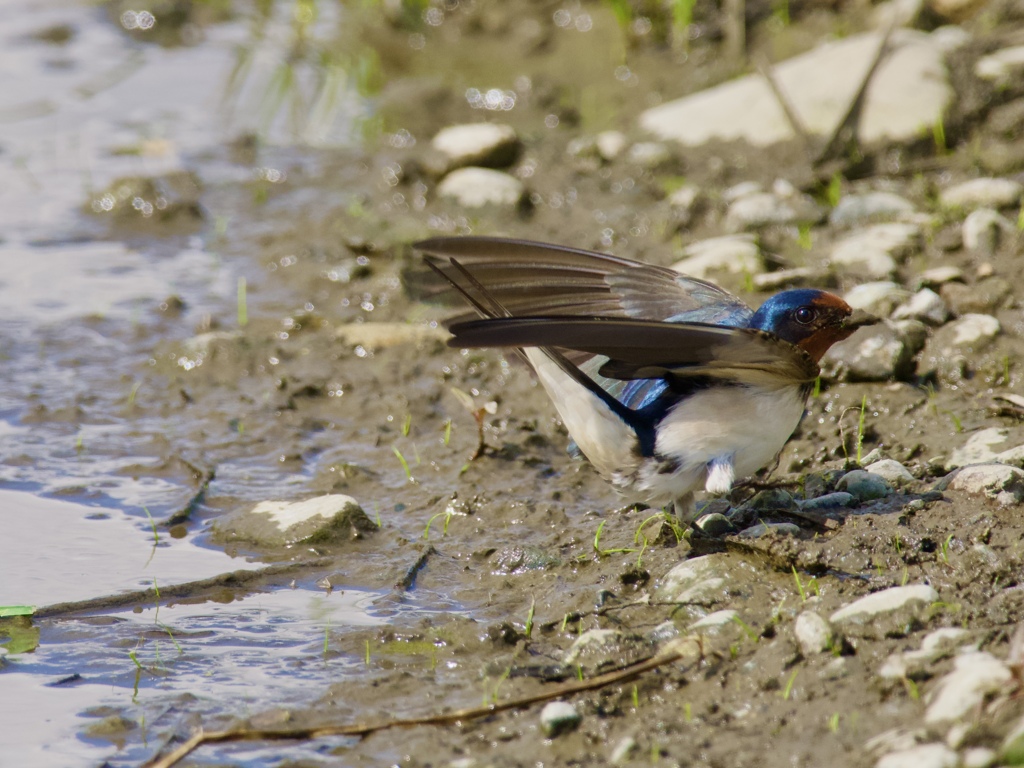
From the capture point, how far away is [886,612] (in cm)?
279

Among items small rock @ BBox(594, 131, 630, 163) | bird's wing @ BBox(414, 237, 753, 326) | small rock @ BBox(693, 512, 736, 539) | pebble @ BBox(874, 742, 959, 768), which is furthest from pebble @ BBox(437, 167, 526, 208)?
pebble @ BBox(874, 742, 959, 768)

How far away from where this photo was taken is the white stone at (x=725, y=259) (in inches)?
189

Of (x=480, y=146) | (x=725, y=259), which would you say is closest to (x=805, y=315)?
(x=725, y=259)

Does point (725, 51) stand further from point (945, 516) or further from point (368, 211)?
point (945, 516)

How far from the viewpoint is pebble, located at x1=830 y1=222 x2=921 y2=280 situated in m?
4.75

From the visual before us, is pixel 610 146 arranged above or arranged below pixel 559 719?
above

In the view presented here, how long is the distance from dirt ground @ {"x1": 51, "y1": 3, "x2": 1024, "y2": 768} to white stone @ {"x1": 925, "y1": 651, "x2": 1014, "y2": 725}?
0.05 metres

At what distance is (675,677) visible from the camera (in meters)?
2.82

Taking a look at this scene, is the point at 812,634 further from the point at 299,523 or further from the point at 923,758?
the point at 299,523

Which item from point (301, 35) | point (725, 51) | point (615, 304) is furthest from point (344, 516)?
point (301, 35)

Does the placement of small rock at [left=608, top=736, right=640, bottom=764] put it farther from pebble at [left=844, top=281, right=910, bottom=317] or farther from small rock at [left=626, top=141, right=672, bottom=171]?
small rock at [left=626, top=141, right=672, bottom=171]

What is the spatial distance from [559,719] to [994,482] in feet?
4.51

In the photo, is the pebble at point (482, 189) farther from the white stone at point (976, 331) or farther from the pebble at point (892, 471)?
the pebble at point (892, 471)

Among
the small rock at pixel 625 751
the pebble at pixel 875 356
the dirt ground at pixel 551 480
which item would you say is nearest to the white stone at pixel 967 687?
the dirt ground at pixel 551 480
